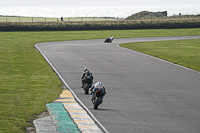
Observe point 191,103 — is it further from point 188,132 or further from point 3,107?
point 3,107

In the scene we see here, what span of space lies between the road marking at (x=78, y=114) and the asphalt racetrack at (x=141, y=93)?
1.43 ft

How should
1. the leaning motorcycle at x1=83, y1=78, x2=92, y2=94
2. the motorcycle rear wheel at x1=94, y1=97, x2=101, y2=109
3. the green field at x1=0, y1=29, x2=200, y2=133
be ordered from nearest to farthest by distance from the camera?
1. the green field at x1=0, y1=29, x2=200, y2=133
2. the motorcycle rear wheel at x1=94, y1=97, x2=101, y2=109
3. the leaning motorcycle at x1=83, y1=78, x2=92, y2=94

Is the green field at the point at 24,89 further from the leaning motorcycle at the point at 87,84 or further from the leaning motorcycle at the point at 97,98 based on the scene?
the leaning motorcycle at the point at 97,98

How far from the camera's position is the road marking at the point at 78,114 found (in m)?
13.1

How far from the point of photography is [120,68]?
2855 centimetres

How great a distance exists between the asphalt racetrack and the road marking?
44 cm

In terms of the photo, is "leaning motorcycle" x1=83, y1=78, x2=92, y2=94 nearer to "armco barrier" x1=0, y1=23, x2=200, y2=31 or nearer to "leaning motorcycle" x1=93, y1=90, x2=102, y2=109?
"leaning motorcycle" x1=93, y1=90, x2=102, y2=109

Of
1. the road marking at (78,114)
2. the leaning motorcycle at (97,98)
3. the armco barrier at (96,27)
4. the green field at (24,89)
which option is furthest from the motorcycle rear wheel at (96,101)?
the armco barrier at (96,27)

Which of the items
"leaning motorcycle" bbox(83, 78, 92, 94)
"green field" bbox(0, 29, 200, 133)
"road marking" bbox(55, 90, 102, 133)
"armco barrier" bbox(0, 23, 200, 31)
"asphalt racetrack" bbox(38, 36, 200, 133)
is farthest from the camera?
"armco barrier" bbox(0, 23, 200, 31)

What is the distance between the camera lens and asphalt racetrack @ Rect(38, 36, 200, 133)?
13.6 metres

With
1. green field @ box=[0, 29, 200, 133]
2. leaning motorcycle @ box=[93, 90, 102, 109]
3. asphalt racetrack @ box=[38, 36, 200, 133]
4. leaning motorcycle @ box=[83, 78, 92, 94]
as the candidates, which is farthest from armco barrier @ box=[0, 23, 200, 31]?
leaning motorcycle @ box=[93, 90, 102, 109]

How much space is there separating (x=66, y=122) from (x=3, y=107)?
150 inches

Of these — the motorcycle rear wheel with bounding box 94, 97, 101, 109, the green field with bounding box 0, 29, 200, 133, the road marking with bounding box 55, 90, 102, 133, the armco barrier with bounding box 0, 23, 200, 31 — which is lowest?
the road marking with bounding box 55, 90, 102, 133

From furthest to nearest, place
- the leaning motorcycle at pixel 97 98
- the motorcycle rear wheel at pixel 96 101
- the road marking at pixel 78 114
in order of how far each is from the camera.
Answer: the motorcycle rear wheel at pixel 96 101
the leaning motorcycle at pixel 97 98
the road marking at pixel 78 114
